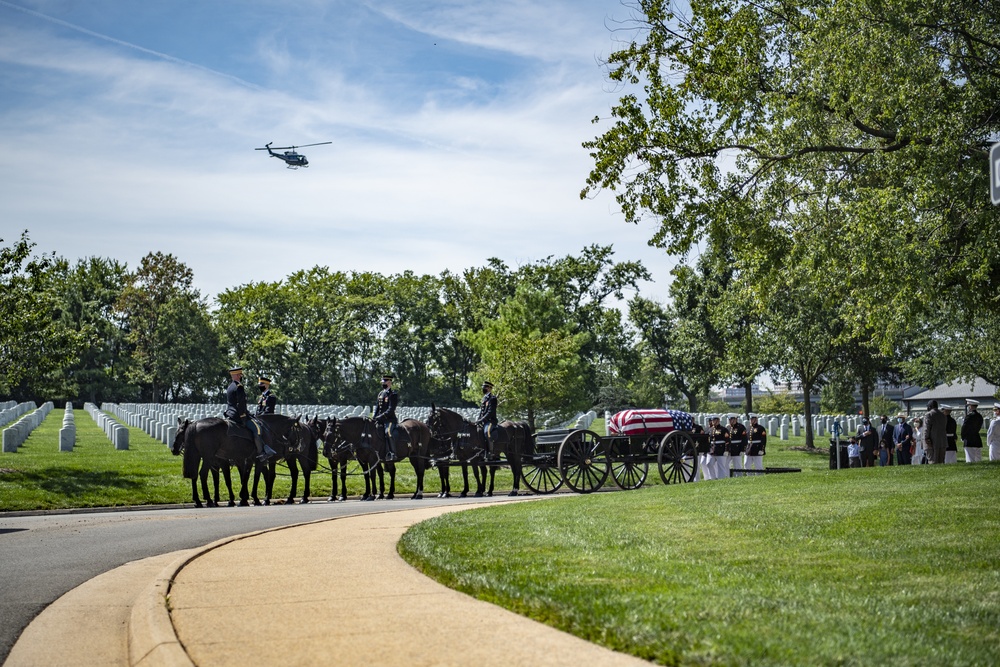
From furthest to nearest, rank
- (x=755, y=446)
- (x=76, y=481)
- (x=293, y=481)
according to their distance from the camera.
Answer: (x=755, y=446)
(x=293, y=481)
(x=76, y=481)

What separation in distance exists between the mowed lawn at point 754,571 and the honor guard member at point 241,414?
6665 mm

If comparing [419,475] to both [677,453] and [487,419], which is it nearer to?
[487,419]

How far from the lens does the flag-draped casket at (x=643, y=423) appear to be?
2330 cm

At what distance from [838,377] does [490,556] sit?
4388cm

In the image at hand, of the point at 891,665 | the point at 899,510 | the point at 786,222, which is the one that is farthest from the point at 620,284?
the point at 891,665

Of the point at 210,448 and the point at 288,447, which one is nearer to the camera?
the point at 210,448

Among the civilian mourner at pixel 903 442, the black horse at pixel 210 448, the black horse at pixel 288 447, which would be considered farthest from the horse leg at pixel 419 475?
the civilian mourner at pixel 903 442

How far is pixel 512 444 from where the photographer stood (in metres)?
23.4

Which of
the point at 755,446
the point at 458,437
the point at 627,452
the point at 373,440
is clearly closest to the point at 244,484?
the point at 373,440

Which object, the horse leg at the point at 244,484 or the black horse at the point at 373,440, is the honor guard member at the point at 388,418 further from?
the horse leg at the point at 244,484

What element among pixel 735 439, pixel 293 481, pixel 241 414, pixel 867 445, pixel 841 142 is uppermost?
pixel 841 142

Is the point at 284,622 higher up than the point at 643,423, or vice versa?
the point at 643,423

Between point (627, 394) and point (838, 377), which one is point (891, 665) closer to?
point (838, 377)

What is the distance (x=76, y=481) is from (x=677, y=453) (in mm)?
13786
